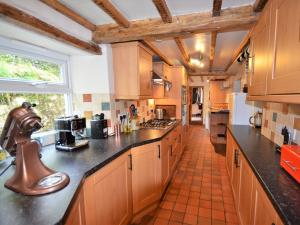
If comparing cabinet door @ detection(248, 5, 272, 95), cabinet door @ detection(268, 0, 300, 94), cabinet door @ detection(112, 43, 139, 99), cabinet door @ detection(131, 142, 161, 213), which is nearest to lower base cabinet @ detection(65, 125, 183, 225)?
cabinet door @ detection(131, 142, 161, 213)

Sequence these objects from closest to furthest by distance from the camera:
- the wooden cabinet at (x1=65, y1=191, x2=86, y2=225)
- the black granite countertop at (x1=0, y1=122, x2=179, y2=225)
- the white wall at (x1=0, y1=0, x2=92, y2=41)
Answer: the black granite countertop at (x1=0, y1=122, x2=179, y2=225), the wooden cabinet at (x1=65, y1=191, x2=86, y2=225), the white wall at (x1=0, y1=0, x2=92, y2=41)

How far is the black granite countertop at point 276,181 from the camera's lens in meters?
0.82

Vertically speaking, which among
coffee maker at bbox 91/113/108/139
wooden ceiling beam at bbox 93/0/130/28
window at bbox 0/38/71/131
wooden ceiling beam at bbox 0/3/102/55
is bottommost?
coffee maker at bbox 91/113/108/139

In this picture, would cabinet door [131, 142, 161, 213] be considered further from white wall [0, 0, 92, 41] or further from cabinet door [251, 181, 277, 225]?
white wall [0, 0, 92, 41]

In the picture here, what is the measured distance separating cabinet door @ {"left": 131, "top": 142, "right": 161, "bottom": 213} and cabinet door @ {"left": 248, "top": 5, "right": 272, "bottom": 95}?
4.02 ft

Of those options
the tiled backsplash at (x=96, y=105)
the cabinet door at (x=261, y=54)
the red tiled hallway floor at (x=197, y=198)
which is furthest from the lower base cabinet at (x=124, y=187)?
the cabinet door at (x=261, y=54)

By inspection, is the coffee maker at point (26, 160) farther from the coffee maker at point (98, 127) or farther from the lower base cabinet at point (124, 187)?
the coffee maker at point (98, 127)

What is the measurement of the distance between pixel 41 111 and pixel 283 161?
2344 millimetres

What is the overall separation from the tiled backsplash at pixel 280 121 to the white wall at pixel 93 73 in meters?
1.99

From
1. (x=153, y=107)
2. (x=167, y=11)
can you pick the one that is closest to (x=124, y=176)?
(x=167, y=11)

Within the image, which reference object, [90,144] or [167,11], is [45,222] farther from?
[167,11]

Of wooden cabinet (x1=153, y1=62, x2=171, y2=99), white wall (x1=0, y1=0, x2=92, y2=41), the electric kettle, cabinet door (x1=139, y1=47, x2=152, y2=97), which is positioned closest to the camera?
white wall (x1=0, y1=0, x2=92, y2=41)

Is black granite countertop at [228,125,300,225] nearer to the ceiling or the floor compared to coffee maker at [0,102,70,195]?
nearer to the floor

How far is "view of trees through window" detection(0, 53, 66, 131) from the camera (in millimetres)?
1605
